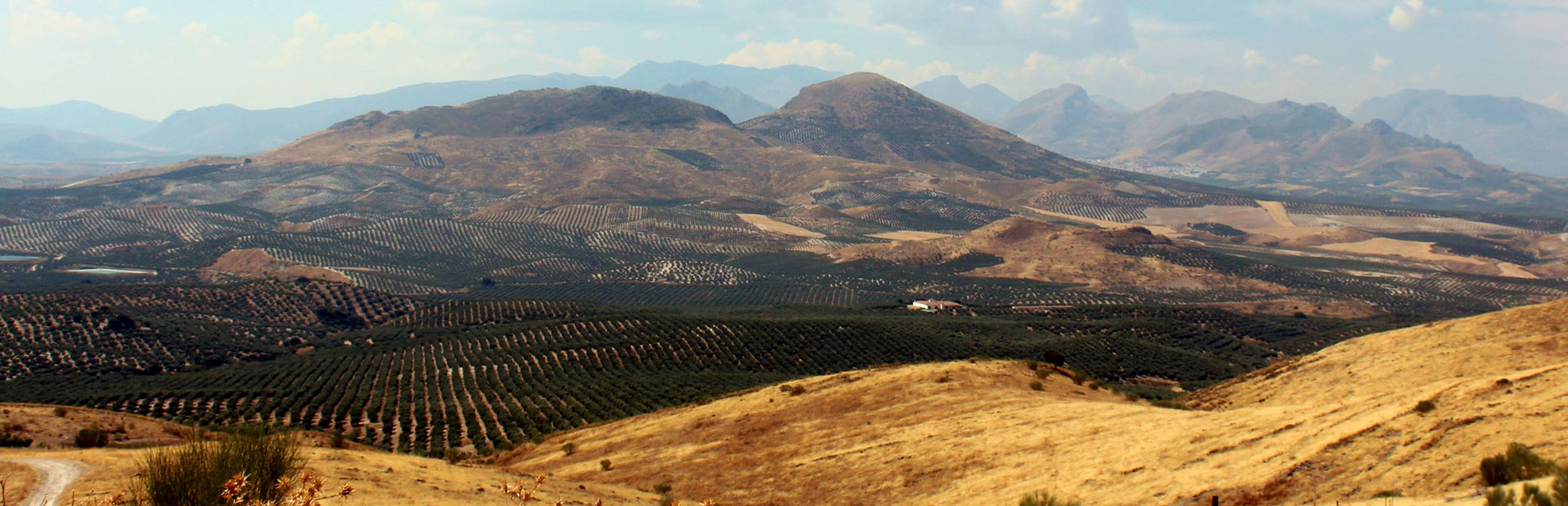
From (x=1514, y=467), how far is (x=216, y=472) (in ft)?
68.7

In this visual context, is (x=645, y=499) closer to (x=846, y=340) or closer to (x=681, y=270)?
(x=846, y=340)

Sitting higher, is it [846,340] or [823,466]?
[823,466]

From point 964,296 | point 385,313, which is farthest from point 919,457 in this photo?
point 964,296

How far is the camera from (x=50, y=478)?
1941 cm

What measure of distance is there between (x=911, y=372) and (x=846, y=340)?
34310mm

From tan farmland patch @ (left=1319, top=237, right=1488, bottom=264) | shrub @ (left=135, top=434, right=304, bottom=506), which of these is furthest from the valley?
tan farmland patch @ (left=1319, top=237, right=1488, bottom=264)

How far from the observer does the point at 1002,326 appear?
282ft

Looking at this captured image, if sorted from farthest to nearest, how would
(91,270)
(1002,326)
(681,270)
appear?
(681,270) → (91,270) → (1002,326)

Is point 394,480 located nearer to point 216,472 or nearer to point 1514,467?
point 216,472

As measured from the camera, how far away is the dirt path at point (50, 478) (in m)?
17.2

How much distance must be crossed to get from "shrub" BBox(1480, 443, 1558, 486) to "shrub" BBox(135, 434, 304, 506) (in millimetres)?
19486

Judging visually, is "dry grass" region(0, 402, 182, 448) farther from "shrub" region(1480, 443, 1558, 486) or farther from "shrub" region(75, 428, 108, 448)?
"shrub" region(1480, 443, 1558, 486)

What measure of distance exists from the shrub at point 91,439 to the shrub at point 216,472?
59.8ft

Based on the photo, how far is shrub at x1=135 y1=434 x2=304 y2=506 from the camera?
12.4 metres
